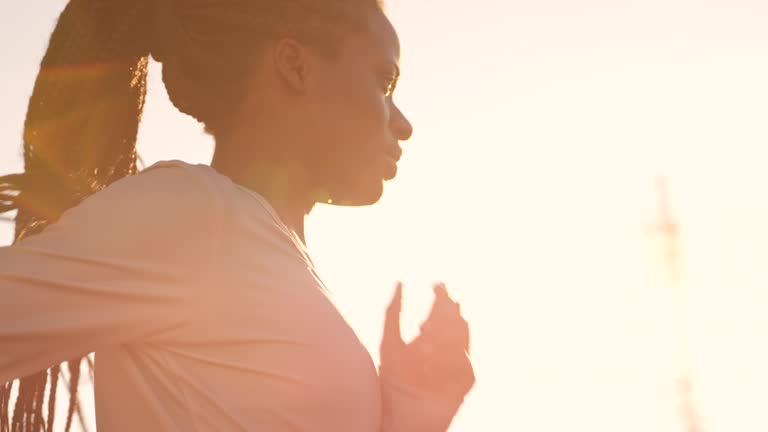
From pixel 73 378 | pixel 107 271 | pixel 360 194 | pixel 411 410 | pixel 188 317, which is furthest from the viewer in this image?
pixel 360 194

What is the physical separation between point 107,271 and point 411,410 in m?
0.85

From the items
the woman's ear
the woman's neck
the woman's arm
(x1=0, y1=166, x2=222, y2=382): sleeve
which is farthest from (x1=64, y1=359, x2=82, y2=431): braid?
the woman's ear

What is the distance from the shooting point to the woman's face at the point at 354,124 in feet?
9.04

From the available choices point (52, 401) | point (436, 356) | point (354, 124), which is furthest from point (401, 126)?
point (52, 401)

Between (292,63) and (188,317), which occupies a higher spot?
(292,63)

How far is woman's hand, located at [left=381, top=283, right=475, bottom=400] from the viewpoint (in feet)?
8.38

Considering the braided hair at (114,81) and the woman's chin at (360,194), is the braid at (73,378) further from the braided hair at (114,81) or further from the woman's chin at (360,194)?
the woman's chin at (360,194)

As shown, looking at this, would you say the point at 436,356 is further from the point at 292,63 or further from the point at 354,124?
→ the point at 292,63

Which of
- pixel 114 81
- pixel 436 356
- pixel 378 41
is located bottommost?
pixel 436 356

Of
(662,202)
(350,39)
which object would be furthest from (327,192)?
(662,202)

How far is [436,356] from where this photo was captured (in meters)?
2.58

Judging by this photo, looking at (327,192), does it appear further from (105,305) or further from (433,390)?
(105,305)

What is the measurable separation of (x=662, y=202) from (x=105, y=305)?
32.6 meters

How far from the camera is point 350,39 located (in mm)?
2842
